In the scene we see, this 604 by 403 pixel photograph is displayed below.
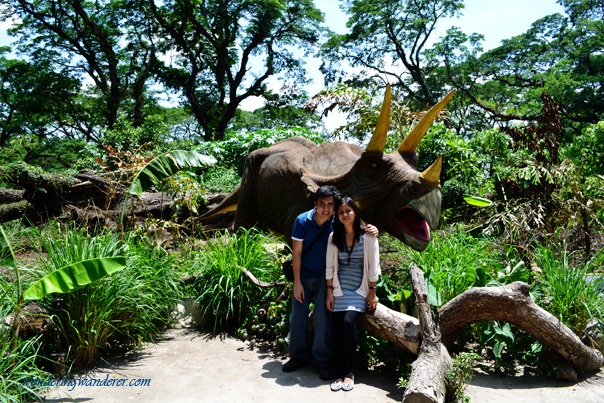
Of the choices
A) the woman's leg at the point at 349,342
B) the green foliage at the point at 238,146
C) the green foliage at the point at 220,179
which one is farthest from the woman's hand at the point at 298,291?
the green foliage at the point at 238,146

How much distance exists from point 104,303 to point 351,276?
7.23 feet

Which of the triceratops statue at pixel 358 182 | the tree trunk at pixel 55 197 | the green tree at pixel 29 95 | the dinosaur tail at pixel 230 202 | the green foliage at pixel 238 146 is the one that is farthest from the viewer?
the green tree at pixel 29 95

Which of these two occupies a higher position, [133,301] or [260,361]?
[133,301]

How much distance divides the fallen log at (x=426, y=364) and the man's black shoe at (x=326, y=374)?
29.0 inches

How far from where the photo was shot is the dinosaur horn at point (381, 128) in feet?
15.1

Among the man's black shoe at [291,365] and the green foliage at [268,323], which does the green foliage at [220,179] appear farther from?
the man's black shoe at [291,365]

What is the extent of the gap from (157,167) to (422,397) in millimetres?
3807

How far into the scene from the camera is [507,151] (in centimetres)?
936

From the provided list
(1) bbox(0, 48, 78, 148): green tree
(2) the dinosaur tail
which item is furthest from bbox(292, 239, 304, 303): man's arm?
(1) bbox(0, 48, 78, 148): green tree

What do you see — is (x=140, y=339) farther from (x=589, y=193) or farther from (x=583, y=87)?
(x=583, y=87)

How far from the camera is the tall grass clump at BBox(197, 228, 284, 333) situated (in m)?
5.50

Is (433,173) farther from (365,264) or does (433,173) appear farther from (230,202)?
(230,202)

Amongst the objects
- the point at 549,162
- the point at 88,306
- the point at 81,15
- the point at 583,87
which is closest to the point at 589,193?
the point at 549,162

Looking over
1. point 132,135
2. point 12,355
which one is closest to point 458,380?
point 12,355
